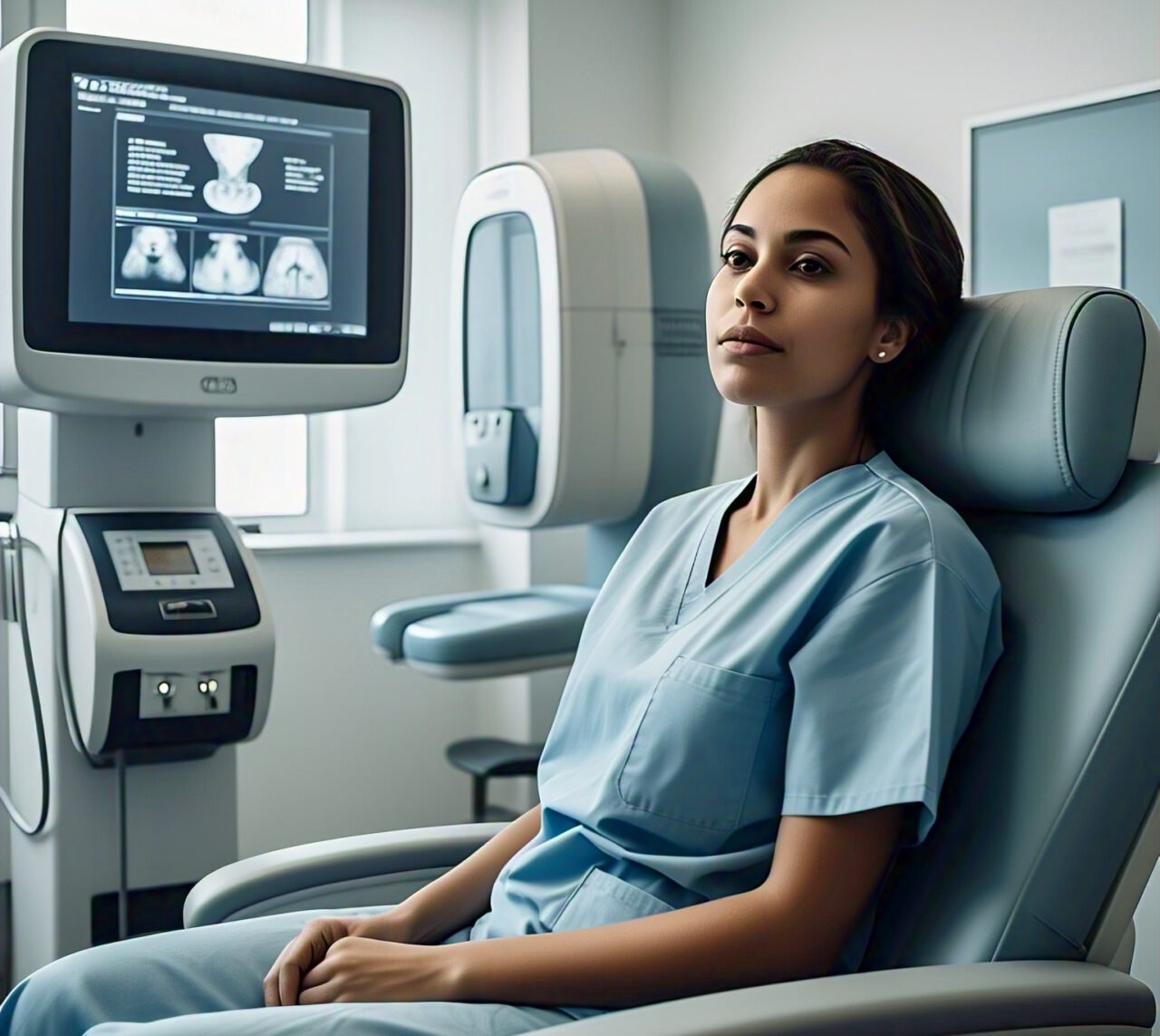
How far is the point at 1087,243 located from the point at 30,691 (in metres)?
1.84

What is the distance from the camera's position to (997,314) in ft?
3.56

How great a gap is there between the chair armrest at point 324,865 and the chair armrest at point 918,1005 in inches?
18.6

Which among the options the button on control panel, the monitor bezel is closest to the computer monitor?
the monitor bezel

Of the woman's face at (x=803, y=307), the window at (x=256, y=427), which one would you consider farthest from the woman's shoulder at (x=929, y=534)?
the window at (x=256, y=427)

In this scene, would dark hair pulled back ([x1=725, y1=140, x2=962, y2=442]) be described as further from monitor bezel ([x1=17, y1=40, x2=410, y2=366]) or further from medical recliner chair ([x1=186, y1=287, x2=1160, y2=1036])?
monitor bezel ([x1=17, y1=40, x2=410, y2=366])

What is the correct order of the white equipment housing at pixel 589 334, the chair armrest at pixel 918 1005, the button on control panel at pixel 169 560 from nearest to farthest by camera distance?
1. the chair armrest at pixel 918 1005
2. the button on control panel at pixel 169 560
3. the white equipment housing at pixel 589 334

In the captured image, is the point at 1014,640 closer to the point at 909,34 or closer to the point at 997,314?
the point at 997,314

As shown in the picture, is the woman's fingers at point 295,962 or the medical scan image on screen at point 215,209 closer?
the woman's fingers at point 295,962

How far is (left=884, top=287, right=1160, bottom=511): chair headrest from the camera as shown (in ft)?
3.25

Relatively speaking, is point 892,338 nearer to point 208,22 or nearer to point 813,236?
point 813,236

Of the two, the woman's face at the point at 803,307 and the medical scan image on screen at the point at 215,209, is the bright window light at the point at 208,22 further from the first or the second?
the woman's face at the point at 803,307

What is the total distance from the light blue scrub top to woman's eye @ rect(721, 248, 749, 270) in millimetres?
208

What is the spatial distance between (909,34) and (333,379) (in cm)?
152

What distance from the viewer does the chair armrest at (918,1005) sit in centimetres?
81
